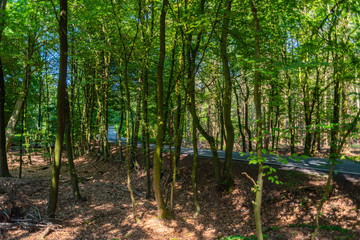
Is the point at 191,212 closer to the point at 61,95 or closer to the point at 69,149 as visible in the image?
the point at 69,149

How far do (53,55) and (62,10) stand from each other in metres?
8.93

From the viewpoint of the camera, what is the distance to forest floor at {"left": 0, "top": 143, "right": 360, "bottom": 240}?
6.02 meters

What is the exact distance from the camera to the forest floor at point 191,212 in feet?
19.7

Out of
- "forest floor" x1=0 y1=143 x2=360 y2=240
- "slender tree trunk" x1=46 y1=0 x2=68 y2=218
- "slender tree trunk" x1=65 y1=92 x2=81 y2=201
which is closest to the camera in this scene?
"forest floor" x1=0 y1=143 x2=360 y2=240

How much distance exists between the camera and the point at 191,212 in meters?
8.42

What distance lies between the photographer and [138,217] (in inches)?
293

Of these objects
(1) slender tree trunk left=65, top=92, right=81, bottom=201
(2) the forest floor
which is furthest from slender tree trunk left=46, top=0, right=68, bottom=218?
(2) the forest floor

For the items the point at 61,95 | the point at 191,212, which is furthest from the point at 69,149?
the point at 191,212

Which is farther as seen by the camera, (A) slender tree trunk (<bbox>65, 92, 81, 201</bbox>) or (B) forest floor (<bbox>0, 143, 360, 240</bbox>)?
(A) slender tree trunk (<bbox>65, 92, 81, 201</bbox>)

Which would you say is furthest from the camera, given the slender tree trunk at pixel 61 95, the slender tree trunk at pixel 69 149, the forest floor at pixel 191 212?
the slender tree trunk at pixel 69 149

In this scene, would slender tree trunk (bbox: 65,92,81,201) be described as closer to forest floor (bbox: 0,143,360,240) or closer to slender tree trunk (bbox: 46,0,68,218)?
slender tree trunk (bbox: 46,0,68,218)

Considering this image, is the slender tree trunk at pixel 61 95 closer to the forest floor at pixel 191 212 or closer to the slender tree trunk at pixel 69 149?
the slender tree trunk at pixel 69 149

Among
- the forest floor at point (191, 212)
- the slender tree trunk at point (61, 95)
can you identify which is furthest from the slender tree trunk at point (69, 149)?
the forest floor at point (191, 212)

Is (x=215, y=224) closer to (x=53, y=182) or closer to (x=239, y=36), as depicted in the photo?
(x=53, y=182)
